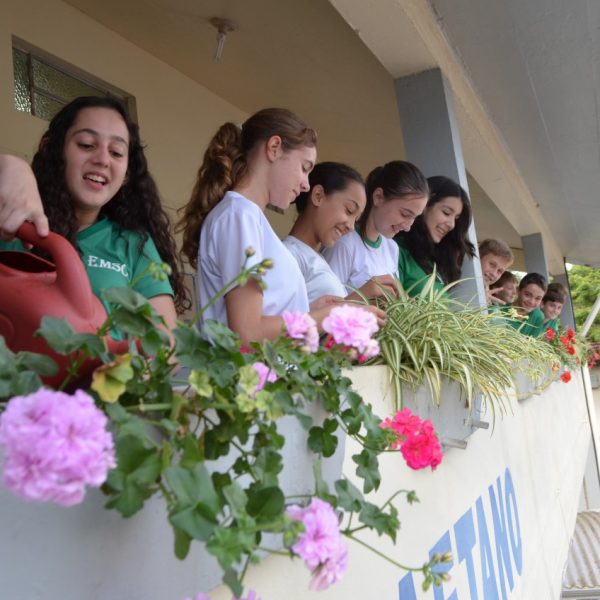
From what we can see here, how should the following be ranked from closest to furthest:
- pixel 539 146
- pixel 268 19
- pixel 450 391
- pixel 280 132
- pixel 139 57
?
pixel 280 132 → pixel 450 391 → pixel 268 19 → pixel 139 57 → pixel 539 146

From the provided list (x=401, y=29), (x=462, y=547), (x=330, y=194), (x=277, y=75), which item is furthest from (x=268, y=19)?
(x=462, y=547)

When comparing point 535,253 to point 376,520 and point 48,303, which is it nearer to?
point 376,520

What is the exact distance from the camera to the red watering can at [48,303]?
30.3 inches

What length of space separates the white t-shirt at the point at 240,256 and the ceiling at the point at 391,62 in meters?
1.78

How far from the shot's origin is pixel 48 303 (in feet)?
2.56

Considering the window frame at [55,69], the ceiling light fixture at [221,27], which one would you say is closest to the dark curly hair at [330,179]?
the window frame at [55,69]

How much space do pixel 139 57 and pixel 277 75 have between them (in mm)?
968

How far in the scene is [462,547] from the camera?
7.27ft

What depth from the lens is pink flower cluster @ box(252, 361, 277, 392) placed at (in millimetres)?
Result: 788

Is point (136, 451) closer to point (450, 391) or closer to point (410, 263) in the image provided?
point (450, 391)

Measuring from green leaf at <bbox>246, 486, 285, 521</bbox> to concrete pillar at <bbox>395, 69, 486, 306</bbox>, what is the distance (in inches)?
116

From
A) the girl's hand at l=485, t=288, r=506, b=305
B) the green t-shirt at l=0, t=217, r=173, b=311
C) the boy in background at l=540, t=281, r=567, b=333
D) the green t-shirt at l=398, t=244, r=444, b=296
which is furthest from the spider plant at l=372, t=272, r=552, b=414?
the boy in background at l=540, t=281, r=567, b=333

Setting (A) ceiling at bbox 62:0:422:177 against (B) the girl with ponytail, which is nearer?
(B) the girl with ponytail

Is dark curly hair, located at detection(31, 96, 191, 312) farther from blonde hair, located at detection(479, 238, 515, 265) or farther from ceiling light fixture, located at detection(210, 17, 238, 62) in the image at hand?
blonde hair, located at detection(479, 238, 515, 265)
